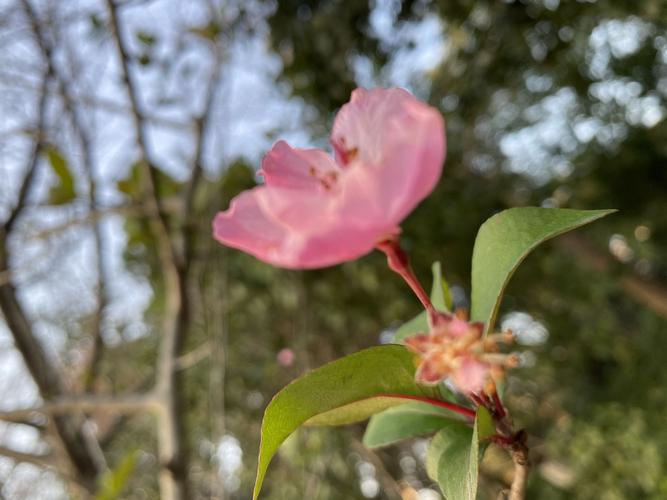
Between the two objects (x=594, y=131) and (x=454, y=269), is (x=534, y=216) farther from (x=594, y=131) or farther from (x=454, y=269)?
(x=594, y=131)

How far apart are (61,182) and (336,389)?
29.7 inches

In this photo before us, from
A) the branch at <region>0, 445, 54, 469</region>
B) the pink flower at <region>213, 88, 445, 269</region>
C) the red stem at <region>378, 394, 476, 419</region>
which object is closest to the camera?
the pink flower at <region>213, 88, 445, 269</region>

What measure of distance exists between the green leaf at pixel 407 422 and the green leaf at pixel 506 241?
0.25 ft

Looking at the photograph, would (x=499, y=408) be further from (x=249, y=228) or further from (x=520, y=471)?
(x=249, y=228)

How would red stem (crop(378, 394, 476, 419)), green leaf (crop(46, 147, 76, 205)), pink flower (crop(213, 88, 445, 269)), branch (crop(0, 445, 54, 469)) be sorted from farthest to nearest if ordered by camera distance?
1. green leaf (crop(46, 147, 76, 205))
2. branch (crop(0, 445, 54, 469))
3. red stem (crop(378, 394, 476, 419))
4. pink flower (crop(213, 88, 445, 269))

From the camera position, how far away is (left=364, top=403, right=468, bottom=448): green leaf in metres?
0.38

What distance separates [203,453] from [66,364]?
607 mm

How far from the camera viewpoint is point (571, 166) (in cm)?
200

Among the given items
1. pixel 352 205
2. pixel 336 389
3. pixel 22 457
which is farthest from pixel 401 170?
pixel 22 457

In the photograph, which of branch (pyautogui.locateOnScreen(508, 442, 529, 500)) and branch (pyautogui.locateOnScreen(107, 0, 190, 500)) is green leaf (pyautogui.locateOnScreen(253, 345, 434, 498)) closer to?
branch (pyautogui.locateOnScreen(508, 442, 529, 500))

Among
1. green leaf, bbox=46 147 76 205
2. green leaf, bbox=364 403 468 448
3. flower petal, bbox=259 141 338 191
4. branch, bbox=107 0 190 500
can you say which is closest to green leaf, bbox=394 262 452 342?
green leaf, bbox=364 403 468 448

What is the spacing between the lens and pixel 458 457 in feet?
1.06

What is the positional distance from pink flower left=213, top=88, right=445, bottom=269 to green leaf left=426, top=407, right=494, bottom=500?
0.11 metres

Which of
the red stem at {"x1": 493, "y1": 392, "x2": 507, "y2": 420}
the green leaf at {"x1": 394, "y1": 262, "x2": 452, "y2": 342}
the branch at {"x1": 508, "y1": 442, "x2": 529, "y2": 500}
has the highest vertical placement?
the red stem at {"x1": 493, "y1": 392, "x2": 507, "y2": 420}
